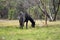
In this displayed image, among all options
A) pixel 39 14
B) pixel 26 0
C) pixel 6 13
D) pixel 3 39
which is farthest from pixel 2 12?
pixel 3 39

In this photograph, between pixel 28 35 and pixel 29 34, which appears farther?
pixel 29 34

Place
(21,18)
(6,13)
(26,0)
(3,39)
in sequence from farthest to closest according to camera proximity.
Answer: (6,13) < (26,0) < (21,18) < (3,39)

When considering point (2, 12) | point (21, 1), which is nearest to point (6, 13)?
point (2, 12)

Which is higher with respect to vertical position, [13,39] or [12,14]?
[13,39]

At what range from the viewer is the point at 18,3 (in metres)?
28.2

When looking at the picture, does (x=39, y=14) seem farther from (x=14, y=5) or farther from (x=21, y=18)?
(x=21, y=18)

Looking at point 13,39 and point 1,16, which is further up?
point 13,39

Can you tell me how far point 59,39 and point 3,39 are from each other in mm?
2643

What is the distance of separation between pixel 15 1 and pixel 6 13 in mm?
7401

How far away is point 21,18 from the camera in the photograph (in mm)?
14742

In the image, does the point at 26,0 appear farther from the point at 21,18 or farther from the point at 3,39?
the point at 3,39

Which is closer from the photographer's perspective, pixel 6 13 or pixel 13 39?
pixel 13 39

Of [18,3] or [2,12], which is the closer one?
[18,3]

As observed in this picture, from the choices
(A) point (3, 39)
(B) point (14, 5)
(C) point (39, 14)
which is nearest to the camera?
(A) point (3, 39)
